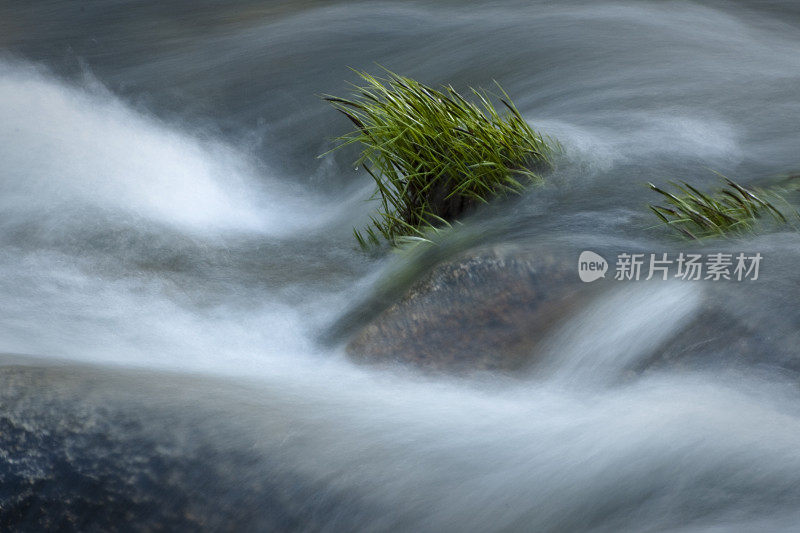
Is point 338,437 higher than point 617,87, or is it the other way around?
point 617,87

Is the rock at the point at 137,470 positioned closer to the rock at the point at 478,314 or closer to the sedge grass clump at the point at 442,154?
the rock at the point at 478,314

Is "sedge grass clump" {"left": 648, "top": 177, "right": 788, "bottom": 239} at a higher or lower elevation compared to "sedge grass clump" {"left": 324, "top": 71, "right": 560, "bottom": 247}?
lower

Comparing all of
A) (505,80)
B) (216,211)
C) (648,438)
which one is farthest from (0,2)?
(648,438)

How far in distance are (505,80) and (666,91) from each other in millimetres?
992

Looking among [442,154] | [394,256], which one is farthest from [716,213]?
[394,256]

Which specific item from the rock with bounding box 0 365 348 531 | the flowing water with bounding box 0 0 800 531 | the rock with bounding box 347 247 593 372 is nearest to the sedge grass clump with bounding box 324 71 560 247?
the flowing water with bounding box 0 0 800 531

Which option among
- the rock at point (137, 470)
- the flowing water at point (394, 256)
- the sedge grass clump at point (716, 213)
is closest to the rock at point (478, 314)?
the flowing water at point (394, 256)

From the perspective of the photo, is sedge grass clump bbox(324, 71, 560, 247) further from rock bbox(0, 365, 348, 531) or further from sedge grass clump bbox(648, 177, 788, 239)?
rock bbox(0, 365, 348, 531)

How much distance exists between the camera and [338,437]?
2410 mm

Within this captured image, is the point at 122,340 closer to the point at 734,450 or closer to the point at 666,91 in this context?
the point at 734,450

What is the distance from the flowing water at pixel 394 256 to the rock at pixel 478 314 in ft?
0.27

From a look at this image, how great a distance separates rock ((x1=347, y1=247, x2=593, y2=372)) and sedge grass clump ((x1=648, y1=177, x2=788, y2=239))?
45 centimetres

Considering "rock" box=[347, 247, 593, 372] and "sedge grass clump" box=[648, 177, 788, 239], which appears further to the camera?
"sedge grass clump" box=[648, 177, 788, 239]

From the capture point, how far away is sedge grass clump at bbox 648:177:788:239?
3.05 meters
